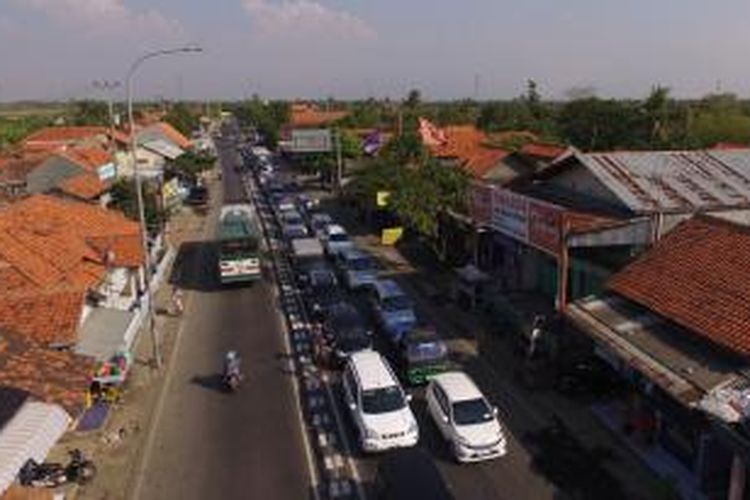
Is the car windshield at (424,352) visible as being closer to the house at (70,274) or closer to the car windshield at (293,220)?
the house at (70,274)

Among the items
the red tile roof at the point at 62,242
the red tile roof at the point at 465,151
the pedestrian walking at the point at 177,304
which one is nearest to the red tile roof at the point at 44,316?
the red tile roof at the point at 62,242

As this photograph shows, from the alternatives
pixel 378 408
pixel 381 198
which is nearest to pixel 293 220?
pixel 381 198

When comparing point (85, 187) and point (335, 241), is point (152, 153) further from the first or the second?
point (335, 241)

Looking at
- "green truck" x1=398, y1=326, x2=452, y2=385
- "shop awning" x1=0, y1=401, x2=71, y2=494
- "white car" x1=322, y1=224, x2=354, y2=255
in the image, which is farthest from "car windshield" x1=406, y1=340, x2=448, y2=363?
"white car" x1=322, y1=224, x2=354, y2=255

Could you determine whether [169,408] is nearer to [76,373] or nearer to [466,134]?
[76,373]

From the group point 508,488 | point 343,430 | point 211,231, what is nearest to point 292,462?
point 343,430

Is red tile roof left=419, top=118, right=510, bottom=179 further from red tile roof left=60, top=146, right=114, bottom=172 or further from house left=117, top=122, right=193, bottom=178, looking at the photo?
red tile roof left=60, top=146, right=114, bottom=172
